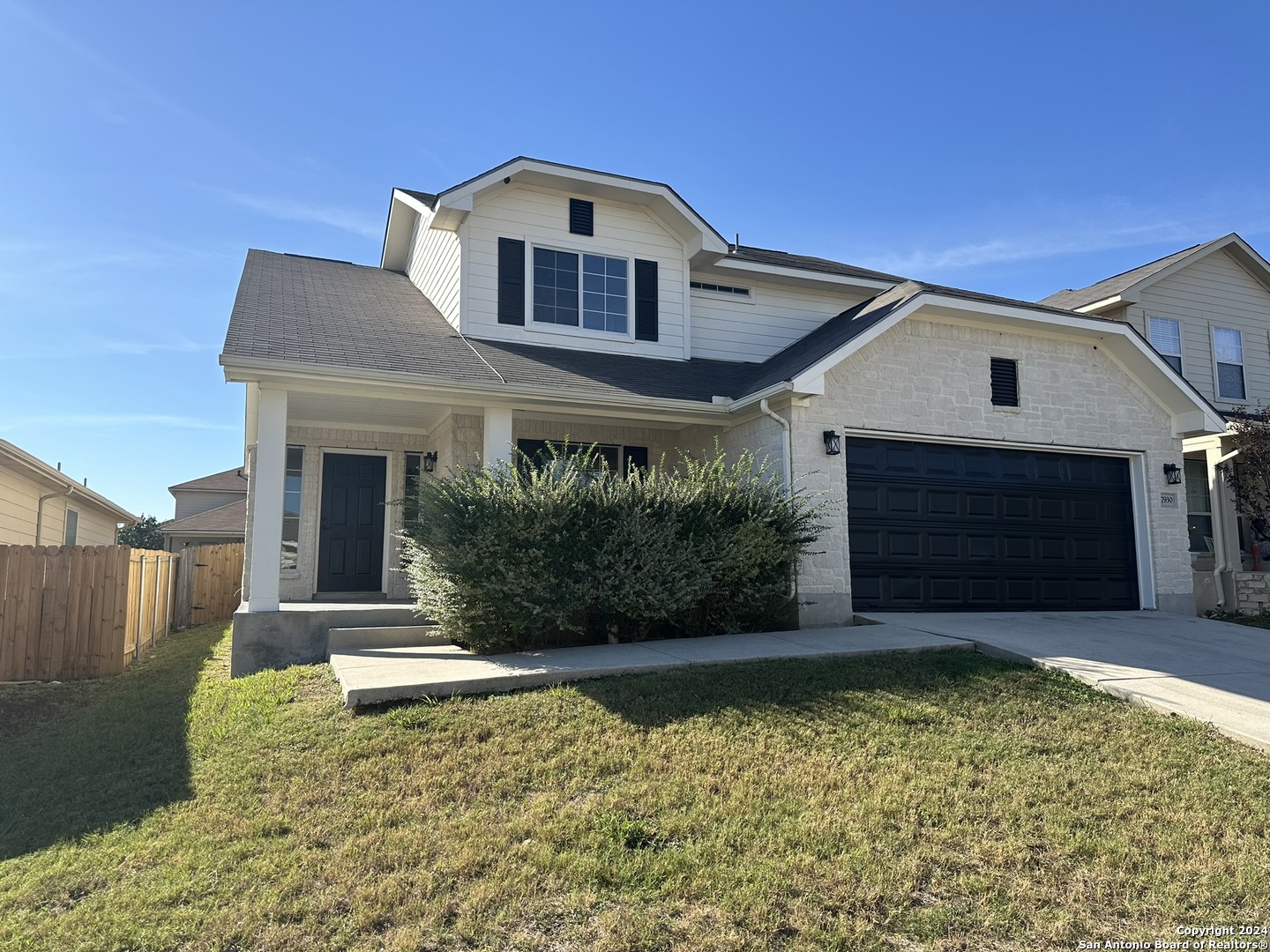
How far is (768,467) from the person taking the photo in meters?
10.4

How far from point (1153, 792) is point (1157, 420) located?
→ 31.0 ft

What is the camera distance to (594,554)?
8.27m

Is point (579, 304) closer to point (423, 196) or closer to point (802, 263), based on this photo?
point (423, 196)

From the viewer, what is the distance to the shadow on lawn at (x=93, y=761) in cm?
461

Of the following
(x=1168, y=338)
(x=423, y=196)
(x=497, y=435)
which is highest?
(x=423, y=196)

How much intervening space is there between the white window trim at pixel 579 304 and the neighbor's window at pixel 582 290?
29 millimetres

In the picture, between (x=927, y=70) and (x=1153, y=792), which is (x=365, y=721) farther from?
(x=927, y=70)

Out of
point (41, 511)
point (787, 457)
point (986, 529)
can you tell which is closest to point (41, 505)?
point (41, 511)

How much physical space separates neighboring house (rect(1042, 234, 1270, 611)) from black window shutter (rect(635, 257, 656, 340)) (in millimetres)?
8528

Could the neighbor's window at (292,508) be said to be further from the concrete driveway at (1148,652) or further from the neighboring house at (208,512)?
the neighboring house at (208,512)

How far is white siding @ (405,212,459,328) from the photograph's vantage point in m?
11.7

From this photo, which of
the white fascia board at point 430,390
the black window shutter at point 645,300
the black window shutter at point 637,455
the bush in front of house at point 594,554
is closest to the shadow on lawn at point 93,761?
the bush in front of house at point 594,554

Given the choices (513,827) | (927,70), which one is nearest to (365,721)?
(513,827)

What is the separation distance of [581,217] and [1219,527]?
11.4 meters
